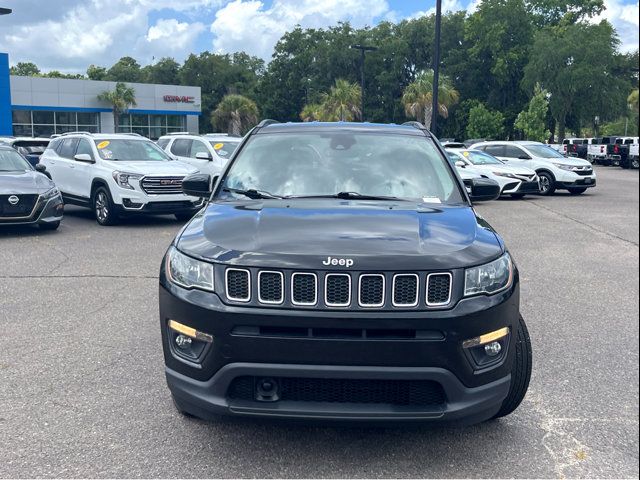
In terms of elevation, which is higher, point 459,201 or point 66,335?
point 459,201

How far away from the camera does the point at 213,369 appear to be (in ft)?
9.99

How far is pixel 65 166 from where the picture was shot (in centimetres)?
1360

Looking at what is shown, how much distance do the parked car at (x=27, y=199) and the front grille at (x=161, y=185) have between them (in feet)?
5.07

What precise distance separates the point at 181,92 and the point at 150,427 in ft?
186

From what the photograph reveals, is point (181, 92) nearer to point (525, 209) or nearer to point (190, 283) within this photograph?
point (525, 209)

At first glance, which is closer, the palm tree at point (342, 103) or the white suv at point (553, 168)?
the white suv at point (553, 168)

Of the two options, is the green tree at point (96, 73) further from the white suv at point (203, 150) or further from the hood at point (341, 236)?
the hood at point (341, 236)

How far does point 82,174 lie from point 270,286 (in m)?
11.1

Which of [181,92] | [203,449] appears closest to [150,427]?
[203,449]

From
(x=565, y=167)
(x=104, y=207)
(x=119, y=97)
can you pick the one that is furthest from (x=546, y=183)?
(x=119, y=97)

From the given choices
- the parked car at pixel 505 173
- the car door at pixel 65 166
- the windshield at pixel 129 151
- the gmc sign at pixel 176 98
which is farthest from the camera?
the gmc sign at pixel 176 98

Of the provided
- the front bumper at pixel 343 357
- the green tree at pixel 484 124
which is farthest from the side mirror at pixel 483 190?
the green tree at pixel 484 124

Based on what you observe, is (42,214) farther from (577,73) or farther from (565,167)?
(577,73)

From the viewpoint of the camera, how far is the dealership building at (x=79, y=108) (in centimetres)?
4639
